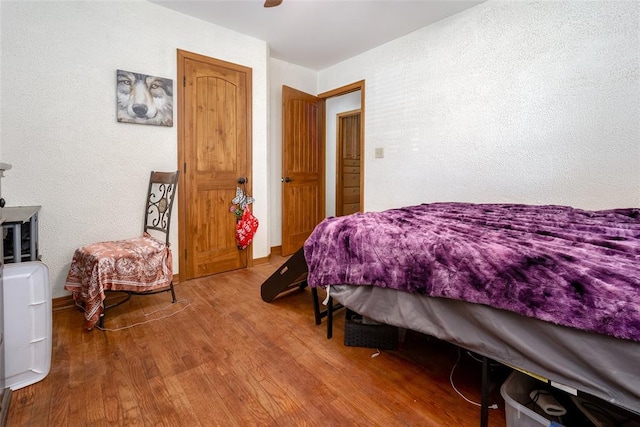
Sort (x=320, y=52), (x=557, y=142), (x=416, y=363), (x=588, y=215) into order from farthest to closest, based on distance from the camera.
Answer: (x=320, y=52) → (x=557, y=142) → (x=588, y=215) → (x=416, y=363)

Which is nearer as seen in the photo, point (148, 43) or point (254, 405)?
point (254, 405)

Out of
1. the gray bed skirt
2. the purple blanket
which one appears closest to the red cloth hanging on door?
the purple blanket

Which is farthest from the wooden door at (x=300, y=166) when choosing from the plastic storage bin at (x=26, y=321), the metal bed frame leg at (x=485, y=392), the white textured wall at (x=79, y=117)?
the metal bed frame leg at (x=485, y=392)

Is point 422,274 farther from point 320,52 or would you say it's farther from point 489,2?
point 320,52

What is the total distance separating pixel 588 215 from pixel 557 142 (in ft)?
2.68

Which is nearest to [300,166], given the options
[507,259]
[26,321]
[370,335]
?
[370,335]

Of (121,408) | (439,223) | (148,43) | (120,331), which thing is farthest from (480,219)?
(148,43)

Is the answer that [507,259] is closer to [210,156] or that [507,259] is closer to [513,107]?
[513,107]

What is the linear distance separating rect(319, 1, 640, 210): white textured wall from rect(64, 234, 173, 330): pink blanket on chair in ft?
7.86

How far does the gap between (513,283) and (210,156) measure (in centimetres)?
281

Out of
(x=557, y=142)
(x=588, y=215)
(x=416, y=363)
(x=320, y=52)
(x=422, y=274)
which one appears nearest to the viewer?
(x=422, y=274)

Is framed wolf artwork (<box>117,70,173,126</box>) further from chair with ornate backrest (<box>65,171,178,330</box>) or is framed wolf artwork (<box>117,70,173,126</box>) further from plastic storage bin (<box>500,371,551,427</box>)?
plastic storage bin (<box>500,371,551,427</box>)

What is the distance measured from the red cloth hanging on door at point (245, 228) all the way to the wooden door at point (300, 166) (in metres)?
0.65

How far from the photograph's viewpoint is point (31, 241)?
1.93 meters
